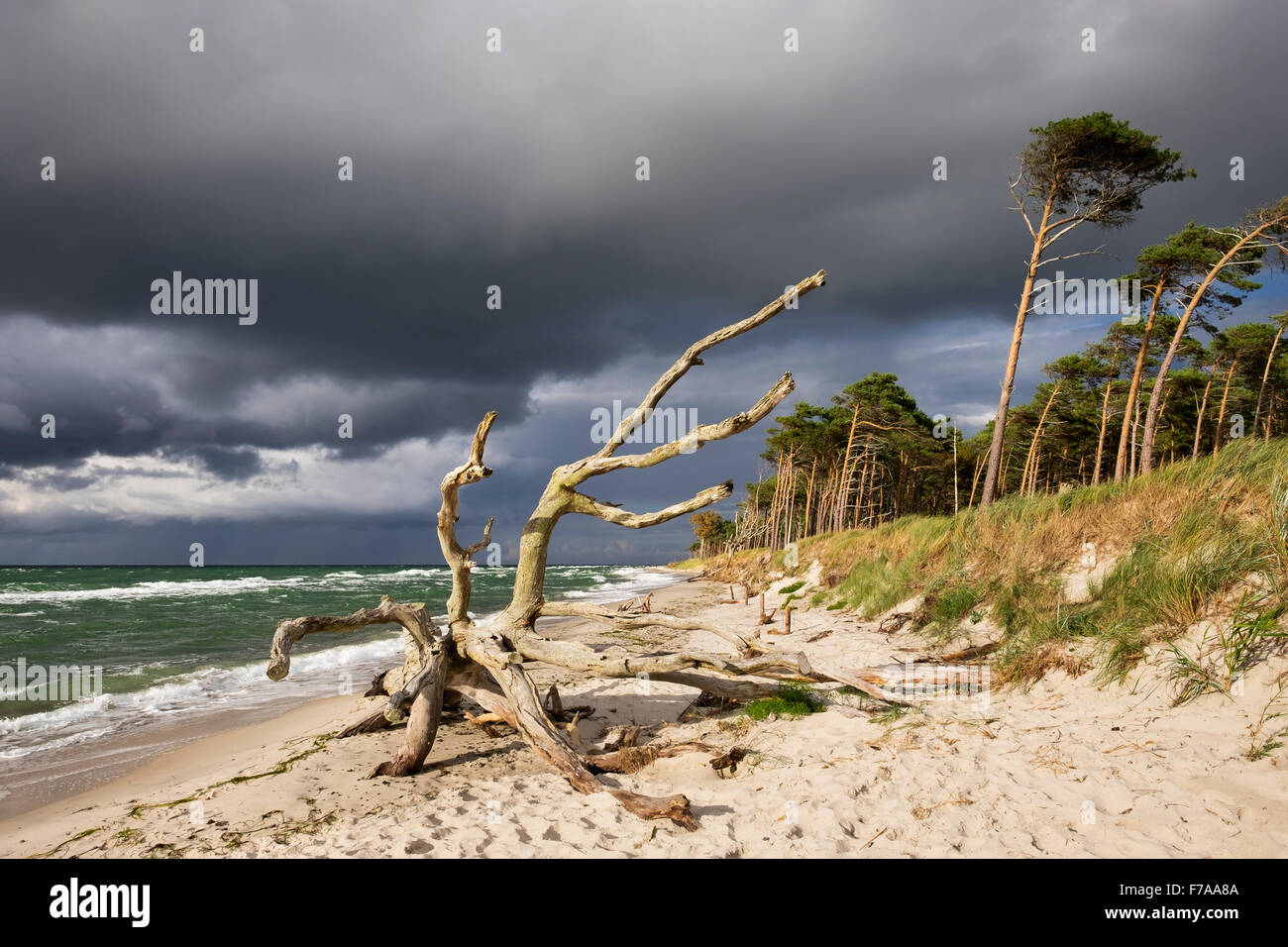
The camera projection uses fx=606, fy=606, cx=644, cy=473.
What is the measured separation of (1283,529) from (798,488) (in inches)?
2230

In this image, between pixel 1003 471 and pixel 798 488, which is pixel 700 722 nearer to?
pixel 1003 471

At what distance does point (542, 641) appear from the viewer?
7148 mm

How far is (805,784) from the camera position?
4699 millimetres

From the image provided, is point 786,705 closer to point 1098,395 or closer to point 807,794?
point 807,794

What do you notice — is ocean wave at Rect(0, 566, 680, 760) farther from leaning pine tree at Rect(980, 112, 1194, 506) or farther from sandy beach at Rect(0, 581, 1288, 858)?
leaning pine tree at Rect(980, 112, 1194, 506)

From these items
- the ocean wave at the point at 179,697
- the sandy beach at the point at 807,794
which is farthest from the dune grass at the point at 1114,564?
the ocean wave at the point at 179,697

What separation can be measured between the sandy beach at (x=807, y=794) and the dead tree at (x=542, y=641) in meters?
0.38

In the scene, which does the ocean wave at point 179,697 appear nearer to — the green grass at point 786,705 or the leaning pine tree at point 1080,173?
the green grass at point 786,705

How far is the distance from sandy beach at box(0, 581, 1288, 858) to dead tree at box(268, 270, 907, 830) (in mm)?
381

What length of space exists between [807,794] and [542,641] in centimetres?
360

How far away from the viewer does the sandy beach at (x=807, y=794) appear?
12.5 ft

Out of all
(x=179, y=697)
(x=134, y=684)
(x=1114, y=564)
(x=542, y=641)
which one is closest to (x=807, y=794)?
(x=542, y=641)

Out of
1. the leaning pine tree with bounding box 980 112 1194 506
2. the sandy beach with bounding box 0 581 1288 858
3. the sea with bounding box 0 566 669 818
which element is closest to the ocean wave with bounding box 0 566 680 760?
the sea with bounding box 0 566 669 818
